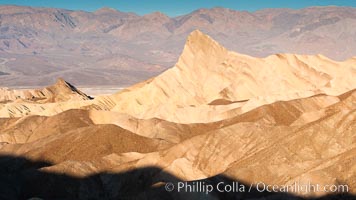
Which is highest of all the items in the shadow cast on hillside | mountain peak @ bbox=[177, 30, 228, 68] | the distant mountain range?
mountain peak @ bbox=[177, 30, 228, 68]

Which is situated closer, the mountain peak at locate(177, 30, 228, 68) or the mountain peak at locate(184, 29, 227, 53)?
the mountain peak at locate(177, 30, 228, 68)

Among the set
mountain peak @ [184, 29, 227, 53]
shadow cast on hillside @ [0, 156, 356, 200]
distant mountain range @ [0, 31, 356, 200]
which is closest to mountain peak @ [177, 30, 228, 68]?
mountain peak @ [184, 29, 227, 53]

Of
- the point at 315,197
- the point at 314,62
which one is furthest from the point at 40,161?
the point at 314,62

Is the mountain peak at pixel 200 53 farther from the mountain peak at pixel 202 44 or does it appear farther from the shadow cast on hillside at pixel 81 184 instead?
the shadow cast on hillside at pixel 81 184

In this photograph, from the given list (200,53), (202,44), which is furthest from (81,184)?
(202,44)

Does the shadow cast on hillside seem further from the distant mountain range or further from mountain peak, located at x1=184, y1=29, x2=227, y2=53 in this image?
mountain peak, located at x1=184, y1=29, x2=227, y2=53

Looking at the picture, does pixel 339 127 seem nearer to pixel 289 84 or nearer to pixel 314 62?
pixel 289 84

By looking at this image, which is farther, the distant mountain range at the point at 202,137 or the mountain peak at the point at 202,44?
the mountain peak at the point at 202,44

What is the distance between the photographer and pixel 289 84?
3125 inches

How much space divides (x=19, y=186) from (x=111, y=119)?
26.9 metres

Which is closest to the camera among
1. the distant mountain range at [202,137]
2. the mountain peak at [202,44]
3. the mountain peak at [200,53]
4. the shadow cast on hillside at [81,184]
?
the distant mountain range at [202,137]

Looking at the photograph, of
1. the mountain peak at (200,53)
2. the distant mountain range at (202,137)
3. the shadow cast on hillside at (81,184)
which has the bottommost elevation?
the shadow cast on hillside at (81,184)

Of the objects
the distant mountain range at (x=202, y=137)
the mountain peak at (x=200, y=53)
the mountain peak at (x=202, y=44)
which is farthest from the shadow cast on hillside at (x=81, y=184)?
the mountain peak at (x=202, y=44)

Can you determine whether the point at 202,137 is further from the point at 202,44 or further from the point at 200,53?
the point at 202,44
